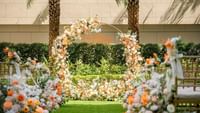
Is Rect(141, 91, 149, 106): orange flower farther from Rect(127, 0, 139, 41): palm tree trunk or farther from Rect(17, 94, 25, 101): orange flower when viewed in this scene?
Rect(127, 0, 139, 41): palm tree trunk

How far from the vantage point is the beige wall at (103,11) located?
85.8 feet

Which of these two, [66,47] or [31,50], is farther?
[31,50]

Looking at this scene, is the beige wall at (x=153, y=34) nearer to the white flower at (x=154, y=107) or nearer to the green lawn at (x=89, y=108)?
the green lawn at (x=89, y=108)

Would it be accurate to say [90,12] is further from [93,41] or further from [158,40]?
[158,40]

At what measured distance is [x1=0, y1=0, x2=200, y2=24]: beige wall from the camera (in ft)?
85.8

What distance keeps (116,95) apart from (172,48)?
1045 centimetres

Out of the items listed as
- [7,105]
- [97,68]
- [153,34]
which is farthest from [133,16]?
[7,105]

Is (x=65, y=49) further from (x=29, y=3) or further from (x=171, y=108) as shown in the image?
(x=29, y=3)

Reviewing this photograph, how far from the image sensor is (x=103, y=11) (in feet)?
87.4

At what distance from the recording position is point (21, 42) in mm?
27406

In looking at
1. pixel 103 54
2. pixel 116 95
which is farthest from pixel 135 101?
Answer: pixel 103 54

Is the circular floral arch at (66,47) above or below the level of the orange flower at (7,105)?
above

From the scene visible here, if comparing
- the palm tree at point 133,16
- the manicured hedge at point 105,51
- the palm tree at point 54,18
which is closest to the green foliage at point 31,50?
the manicured hedge at point 105,51

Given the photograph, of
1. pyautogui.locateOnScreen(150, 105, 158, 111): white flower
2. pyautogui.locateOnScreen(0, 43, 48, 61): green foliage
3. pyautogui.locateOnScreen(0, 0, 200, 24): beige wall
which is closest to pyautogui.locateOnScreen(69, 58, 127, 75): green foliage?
pyautogui.locateOnScreen(0, 43, 48, 61): green foliage
